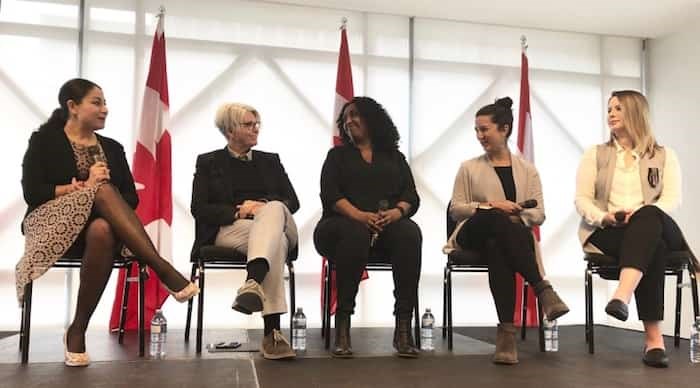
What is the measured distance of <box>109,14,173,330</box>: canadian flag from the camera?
360 centimetres

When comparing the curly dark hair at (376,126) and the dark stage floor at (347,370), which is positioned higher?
the curly dark hair at (376,126)

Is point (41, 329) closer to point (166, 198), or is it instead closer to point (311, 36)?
point (166, 198)

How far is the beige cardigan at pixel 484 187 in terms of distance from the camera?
110 inches

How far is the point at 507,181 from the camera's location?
9.23ft

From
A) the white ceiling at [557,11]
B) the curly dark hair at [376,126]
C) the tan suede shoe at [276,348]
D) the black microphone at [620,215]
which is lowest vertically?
the tan suede shoe at [276,348]

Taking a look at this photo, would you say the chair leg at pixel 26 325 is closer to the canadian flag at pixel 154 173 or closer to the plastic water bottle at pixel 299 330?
the plastic water bottle at pixel 299 330

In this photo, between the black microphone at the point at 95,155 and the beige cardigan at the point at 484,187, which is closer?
the black microphone at the point at 95,155

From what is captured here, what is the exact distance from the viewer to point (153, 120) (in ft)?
12.4

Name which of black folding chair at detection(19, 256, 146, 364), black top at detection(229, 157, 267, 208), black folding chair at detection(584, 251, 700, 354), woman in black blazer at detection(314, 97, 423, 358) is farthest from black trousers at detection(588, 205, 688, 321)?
black folding chair at detection(19, 256, 146, 364)

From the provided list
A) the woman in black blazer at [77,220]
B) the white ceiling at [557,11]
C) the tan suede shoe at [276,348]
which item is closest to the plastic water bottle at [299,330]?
the tan suede shoe at [276,348]

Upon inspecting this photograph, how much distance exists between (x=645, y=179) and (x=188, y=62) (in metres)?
2.95

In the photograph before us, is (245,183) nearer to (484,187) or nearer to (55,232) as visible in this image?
(55,232)

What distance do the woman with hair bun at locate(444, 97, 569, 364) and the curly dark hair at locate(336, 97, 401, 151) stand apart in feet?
1.30

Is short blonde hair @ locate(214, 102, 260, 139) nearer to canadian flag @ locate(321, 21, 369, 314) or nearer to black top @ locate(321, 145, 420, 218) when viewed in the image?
black top @ locate(321, 145, 420, 218)
